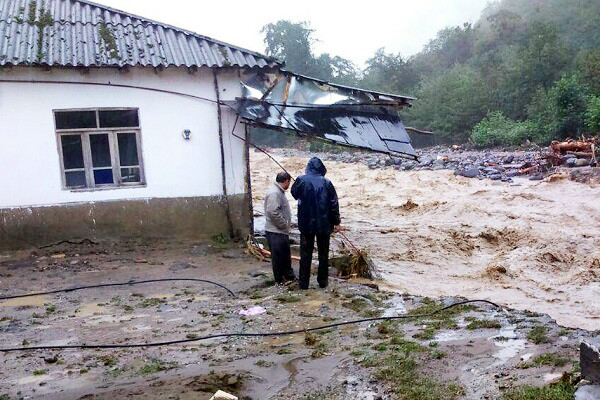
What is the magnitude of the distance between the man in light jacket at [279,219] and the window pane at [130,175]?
11.5 feet

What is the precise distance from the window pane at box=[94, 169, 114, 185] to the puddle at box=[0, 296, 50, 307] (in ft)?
9.35

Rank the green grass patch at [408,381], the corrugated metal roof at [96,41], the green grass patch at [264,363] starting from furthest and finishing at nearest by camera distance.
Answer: the corrugated metal roof at [96,41] < the green grass patch at [264,363] < the green grass patch at [408,381]

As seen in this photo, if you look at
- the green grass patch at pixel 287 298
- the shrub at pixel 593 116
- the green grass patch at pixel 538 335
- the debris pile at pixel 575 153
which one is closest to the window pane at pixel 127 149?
the green grass patch at pixel 287 298

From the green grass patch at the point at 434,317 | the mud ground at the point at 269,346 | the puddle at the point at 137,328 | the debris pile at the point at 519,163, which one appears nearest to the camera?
the mud ground at the point at 269,346

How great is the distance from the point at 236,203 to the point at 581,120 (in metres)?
23.3

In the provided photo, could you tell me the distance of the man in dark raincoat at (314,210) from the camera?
22.1 feet

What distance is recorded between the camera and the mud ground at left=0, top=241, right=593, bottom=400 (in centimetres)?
391

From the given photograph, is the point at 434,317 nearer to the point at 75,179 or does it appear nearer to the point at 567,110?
the point at 75,179

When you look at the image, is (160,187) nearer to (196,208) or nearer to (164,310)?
(196,208)

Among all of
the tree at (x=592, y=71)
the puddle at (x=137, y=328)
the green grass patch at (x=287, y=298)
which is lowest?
the green grass patch at (x=287, y=298)

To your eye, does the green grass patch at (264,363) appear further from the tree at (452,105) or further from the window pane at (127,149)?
the tree at (452,105)

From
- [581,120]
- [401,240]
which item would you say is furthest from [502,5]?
[401,240]

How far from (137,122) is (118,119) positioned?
0.32 meters

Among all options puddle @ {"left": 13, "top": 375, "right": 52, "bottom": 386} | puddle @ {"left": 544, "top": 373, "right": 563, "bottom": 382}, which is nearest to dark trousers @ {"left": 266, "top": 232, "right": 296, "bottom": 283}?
puddle @ {"left": 13, "top": 375, "right": 52, "bottom": 386}
